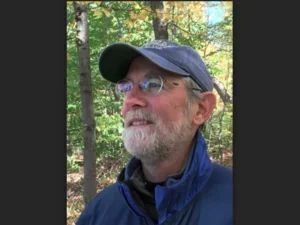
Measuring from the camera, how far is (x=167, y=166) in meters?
1.09

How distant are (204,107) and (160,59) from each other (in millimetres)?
257

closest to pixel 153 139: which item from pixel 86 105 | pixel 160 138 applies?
pixel 160 138

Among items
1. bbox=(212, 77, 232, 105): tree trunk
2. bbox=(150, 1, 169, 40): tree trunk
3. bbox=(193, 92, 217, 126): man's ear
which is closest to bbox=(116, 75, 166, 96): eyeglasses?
bbox=(193, 92, 217, 126): man's ear

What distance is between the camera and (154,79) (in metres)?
1.08

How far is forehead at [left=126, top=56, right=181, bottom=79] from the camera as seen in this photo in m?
1.08

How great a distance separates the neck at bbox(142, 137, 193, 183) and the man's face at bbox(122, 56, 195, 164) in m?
0.02

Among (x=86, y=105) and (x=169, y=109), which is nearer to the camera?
(x=169, y=109)

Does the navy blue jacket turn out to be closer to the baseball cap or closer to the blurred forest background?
the baseball cap

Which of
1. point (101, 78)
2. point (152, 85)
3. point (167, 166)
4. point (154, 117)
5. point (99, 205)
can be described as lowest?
point (99, 205)

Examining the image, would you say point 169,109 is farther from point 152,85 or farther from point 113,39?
point 113,39

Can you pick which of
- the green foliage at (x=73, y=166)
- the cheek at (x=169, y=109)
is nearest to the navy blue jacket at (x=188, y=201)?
the cheek at (x=169, y=109)

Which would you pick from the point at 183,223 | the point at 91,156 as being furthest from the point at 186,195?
the point at 91,156

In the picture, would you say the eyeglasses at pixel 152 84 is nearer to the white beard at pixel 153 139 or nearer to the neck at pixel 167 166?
the white beard at pixel 153 139

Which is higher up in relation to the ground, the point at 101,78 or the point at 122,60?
the point at 101,78
